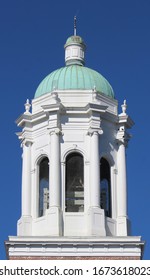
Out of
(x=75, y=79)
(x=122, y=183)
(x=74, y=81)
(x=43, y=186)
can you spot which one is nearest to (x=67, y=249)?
(x=43, y=186)

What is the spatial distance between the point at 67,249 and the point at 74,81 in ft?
28.4

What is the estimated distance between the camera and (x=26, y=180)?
62.0 meters

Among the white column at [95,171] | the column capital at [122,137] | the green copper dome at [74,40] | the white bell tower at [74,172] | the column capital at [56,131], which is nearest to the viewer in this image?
the white bell tower at [74,172]

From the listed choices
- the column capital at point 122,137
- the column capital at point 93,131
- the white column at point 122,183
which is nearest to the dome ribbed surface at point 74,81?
the column capital at point 122,137

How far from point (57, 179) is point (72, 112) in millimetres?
3494

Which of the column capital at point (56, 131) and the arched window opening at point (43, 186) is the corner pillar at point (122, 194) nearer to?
the column capital at point (56, 131)

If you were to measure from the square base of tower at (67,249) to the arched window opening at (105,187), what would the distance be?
109 inches

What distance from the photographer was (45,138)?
6228 cm

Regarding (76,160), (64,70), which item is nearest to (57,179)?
(76,160)

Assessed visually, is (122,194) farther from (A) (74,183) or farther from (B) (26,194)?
(B) (26,194)

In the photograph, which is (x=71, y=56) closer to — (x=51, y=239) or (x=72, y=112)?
(x=72, y=112)

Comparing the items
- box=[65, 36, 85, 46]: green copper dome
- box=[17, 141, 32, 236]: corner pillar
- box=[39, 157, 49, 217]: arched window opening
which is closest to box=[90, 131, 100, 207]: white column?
box=[39, 157, 49, 217]: arched window opening

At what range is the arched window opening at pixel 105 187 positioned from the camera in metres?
61.7

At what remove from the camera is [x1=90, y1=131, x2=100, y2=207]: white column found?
197ft
